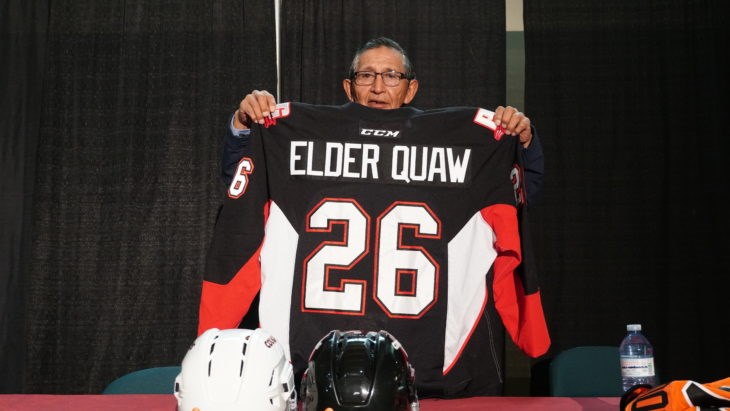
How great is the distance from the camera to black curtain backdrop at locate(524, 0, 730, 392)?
3.76 meters

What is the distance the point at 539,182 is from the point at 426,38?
5.31 feet

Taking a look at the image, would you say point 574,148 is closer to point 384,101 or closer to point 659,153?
point 659,153

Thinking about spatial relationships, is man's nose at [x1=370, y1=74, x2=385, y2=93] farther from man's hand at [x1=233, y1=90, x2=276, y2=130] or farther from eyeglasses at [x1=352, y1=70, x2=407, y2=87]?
man's hand at [x1=233, y1=90, x2=276, y2=130]

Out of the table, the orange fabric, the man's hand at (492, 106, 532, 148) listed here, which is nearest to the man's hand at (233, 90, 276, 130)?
the man's hand at (492, 106, 532, 148)

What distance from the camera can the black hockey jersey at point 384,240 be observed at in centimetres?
213

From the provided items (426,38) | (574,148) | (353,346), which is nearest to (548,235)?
(574,148)

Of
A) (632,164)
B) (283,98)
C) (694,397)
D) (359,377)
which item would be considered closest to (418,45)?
(283,98)

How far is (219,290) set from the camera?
219 cm

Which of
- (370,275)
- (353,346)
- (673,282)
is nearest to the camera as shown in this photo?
(353,346)

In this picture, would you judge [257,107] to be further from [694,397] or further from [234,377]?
[694,397]

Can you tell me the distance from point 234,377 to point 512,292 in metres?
0.96

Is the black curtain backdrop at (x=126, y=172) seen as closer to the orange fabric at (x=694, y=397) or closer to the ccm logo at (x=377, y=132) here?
the ccm logo at (x=377, y=132)

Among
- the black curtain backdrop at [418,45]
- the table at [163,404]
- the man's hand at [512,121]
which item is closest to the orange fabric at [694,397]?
the table at [163,404]

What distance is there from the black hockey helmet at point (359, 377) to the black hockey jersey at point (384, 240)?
536 mm
